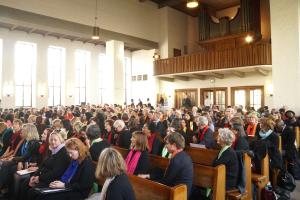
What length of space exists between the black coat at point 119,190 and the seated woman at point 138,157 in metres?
1.28

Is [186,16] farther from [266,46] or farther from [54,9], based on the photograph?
[54,9]

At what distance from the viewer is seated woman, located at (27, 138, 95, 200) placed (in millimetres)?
3205

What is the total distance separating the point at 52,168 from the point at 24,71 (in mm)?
13746

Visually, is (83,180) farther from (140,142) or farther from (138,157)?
(140,142)

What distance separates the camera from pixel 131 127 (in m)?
6.36

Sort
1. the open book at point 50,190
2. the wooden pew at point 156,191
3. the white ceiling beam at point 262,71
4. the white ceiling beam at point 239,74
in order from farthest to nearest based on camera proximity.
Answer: the white ceiling beam at point 239,74 → the white ceiling beam at point 262,71 → the open book at point 50,190 → the wooden pew at point 156,191

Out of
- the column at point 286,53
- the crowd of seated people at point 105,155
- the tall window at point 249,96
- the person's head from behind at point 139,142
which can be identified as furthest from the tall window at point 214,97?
the person's head from behind at point 139,142

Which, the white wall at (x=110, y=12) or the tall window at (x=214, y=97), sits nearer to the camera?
the white wall at (x=110, y=12)

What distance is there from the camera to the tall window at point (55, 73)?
16859 mm

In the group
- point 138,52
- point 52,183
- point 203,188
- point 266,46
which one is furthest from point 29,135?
point 138,52

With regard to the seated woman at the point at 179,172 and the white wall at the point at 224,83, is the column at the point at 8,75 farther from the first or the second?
the seated woman at the point at 179,172

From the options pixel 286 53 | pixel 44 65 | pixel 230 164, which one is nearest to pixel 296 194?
pixel 230 164

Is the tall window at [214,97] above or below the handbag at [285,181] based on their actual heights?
above

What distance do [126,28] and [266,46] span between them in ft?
24.9
